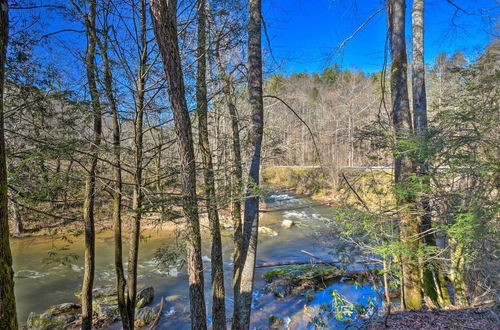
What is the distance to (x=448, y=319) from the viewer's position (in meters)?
3.70

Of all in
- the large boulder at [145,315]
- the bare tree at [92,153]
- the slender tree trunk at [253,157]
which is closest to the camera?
the slender tree trunk at [253,157]

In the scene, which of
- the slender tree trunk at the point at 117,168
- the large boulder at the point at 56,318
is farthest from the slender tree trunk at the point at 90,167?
the large boulder at the point at 56,318

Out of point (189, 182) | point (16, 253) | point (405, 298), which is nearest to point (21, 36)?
point (189, 182)

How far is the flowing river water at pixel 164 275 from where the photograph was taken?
6.21m

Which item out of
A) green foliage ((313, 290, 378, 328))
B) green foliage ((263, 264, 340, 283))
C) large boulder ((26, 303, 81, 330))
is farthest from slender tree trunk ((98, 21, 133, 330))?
green foliage ((263, 264, 340, 283))

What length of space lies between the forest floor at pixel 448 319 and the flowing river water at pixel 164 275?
156cm

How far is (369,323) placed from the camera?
4.15 meters

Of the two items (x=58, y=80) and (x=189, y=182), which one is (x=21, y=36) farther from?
(x=189, y=182)

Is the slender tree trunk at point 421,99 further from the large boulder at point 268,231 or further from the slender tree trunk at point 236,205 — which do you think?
the large boulder at point 268,231

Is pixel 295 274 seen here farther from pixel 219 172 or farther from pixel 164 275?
pixel 219 172

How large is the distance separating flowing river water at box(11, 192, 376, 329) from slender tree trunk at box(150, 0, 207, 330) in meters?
0.67

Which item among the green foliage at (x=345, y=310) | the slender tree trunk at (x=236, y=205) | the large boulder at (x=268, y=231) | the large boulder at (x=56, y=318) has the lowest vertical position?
the large boulder at (x=56, y=318)

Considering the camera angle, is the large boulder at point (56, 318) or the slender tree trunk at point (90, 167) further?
the large boulder at point (56, 318)

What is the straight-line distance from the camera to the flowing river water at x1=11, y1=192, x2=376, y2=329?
20.4ft
